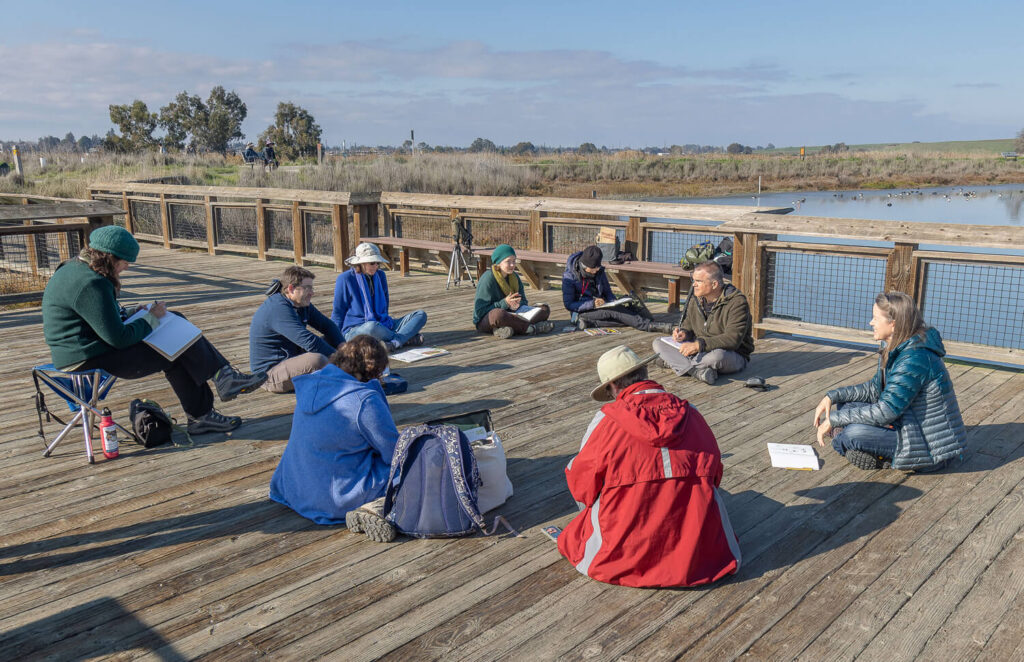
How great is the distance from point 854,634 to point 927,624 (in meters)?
0.30

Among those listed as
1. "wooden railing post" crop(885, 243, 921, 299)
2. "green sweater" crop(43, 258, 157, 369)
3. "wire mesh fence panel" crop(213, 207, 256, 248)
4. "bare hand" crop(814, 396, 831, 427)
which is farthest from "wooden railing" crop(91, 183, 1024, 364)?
"green sweater" crop(43, 258, 157, 369)

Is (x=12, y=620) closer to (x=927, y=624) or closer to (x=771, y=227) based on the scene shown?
(x=927, y=624)

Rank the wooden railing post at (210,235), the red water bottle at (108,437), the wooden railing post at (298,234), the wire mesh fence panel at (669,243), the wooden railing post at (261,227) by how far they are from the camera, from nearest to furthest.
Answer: the red water bottle at (108,437) → the wire mesh fence panel at (669,243) → the wooden railing post at (298,234) → the wooden railing post at (261,227) → the wooden railing post at (210,235)

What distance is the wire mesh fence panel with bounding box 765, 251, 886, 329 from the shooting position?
6961 millimetres

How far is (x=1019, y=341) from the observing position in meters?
6.33

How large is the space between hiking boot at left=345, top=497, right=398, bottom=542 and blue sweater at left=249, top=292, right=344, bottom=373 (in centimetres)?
240

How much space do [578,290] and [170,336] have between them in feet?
14.8

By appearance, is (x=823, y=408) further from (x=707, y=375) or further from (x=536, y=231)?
(x=536, y=231)

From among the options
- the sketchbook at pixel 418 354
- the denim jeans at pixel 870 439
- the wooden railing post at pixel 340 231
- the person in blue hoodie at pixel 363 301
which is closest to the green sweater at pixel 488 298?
the sketchbook at pixel 418 354

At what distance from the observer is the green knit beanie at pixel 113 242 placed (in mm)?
4457

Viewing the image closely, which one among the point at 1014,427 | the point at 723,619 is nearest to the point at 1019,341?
the point at 1014,427

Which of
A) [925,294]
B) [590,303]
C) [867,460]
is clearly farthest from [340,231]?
[867,460]

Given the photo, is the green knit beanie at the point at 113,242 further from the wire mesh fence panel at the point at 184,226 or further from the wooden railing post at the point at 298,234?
the wire mesh fence panel at the point at 184,226

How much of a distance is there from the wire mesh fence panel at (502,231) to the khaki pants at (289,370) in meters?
5.53
